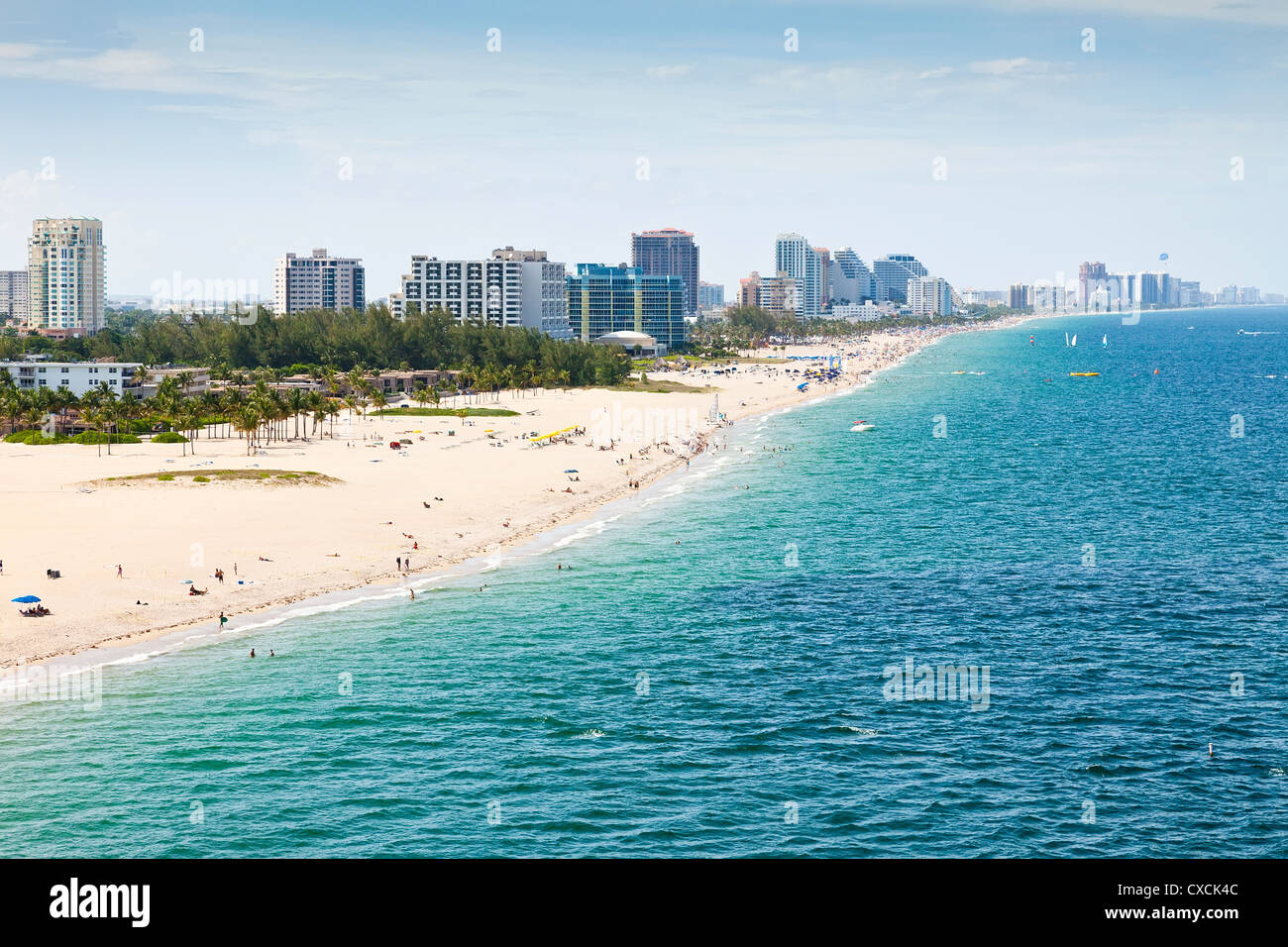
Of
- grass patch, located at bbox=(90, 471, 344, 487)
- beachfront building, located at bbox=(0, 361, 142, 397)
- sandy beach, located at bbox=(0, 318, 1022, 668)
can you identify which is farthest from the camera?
beachfront building, located at bbox=(0, 361, 142, 397)

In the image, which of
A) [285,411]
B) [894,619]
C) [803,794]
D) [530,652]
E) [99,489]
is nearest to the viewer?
[803,794]

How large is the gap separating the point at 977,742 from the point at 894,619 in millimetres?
19740

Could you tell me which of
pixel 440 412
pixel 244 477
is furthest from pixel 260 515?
pixel 440 412

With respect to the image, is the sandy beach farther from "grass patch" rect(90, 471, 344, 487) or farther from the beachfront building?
the beachfront building

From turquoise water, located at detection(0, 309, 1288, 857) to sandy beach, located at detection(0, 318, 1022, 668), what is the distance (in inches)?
281

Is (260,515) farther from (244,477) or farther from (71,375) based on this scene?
(71,375)

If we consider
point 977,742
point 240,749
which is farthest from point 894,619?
point 240,749

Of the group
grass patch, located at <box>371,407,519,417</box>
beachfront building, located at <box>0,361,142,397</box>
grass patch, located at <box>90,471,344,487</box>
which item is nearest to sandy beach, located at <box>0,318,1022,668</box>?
grass patch, located at <box>90,471,344,487</box>

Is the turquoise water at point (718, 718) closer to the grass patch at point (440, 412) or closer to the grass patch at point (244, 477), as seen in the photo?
the grass patch at point (244, 477)

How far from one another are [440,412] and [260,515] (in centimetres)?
9472

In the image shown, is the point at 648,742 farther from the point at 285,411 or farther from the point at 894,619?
the point at 285,411

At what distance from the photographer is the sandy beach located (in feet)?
229

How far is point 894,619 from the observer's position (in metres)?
68.8
